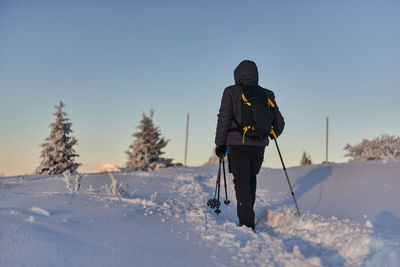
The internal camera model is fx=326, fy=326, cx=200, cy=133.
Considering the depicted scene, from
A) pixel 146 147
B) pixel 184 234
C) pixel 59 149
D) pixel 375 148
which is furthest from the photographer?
pixel 146 147

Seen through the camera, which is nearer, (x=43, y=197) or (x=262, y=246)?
(x=262, y=246)

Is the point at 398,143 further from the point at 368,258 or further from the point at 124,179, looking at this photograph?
the point at 368,258

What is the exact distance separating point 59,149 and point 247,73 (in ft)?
71.3

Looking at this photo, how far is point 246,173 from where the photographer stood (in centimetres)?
452

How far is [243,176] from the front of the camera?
4508mm

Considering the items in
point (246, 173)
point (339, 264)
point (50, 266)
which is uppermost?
point (246, 173)

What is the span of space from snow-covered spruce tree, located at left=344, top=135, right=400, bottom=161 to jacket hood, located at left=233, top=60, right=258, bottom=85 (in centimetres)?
1440

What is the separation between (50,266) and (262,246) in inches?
76.9

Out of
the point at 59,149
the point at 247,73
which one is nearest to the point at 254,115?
the point at 247,73

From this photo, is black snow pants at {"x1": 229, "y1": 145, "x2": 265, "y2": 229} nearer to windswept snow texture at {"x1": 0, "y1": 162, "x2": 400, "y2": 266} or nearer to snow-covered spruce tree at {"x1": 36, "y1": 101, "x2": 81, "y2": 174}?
windswept snow texture at {"x1": 0, "y1": 162, "x2": 400, "y2": 266}

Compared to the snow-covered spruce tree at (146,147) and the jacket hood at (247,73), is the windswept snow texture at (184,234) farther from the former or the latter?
the snow-covered spruce tree at (146,147)

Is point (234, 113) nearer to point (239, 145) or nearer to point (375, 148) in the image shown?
point (239, 145)

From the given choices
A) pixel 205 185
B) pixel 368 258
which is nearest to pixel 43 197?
pixel 368 258

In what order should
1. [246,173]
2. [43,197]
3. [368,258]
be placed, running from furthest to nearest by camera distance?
[246,173] < [43,197] < [368,258]
